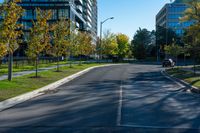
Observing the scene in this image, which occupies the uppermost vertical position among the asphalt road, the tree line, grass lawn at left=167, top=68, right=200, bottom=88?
the tree line

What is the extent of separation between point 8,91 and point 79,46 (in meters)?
34.3

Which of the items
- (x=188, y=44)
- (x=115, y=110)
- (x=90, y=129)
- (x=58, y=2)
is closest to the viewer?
(x=90, y=129)

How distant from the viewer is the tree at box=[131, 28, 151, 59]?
107 meters

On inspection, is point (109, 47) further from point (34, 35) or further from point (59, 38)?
point (34, 35)

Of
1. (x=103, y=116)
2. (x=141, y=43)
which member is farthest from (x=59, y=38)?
(x=141, y=43)

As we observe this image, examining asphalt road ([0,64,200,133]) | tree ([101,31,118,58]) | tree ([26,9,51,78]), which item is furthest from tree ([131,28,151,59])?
asphalt road ([0,64,200,133])

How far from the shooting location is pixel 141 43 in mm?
109125

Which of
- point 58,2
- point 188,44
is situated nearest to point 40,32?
point 188,44

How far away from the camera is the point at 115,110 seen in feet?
40.8

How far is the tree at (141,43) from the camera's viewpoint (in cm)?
10712

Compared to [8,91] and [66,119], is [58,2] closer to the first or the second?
[8,91]

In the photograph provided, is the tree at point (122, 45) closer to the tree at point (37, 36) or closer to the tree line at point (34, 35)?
the tree line at point (34, 35)

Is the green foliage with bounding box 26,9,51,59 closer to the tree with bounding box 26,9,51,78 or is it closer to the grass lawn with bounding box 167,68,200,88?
the tree with bounding box 26,9,51,78

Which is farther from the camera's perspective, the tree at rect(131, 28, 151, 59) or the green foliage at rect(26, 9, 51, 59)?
the tree at rect(131, 28, 151, 59)
